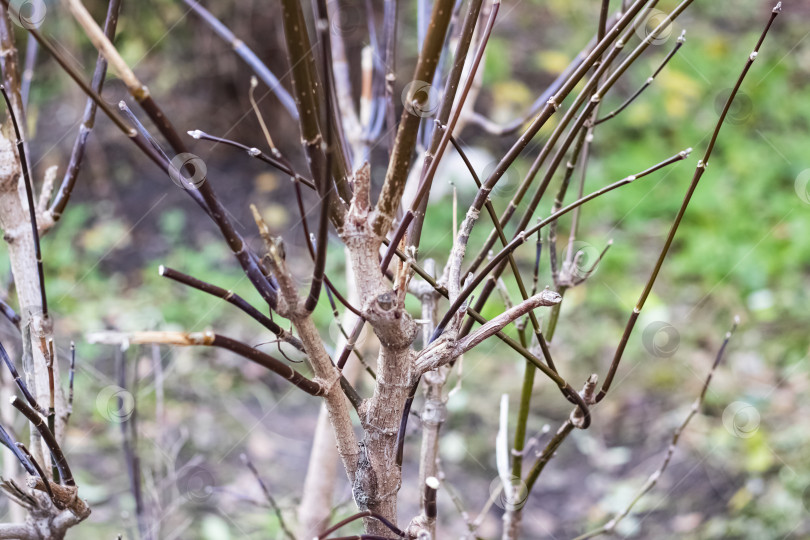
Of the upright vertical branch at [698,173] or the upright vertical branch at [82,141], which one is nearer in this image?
the upright vertical branch at [698,173]

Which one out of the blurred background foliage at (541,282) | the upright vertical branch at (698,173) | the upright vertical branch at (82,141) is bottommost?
the upright vertical branch at (698,173)

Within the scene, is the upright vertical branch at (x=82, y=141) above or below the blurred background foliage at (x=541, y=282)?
below

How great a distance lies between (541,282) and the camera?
258 cm

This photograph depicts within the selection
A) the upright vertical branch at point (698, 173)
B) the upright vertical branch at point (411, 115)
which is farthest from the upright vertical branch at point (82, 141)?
the upright vertical branch at point (698, 173)

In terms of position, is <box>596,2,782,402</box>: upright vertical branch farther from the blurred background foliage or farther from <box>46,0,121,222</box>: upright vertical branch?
the blurred background foliage

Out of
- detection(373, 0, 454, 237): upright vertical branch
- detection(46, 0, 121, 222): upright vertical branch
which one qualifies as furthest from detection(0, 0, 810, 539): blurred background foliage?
detection(373, 0, 454, 237): upright vertical branch

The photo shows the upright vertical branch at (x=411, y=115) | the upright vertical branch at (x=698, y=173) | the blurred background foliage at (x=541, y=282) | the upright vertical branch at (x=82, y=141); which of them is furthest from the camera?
the blurred background foliage at (x=541, y=282)

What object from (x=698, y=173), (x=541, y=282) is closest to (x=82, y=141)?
(x=698, y=173)

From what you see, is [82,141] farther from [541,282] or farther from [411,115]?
[541,282]

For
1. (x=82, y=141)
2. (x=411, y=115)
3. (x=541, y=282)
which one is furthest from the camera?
(x=541, y=282)

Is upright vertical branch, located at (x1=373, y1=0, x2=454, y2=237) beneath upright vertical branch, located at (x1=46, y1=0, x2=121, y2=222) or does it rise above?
→ beneath

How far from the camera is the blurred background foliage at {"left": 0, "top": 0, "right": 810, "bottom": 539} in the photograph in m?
2.01

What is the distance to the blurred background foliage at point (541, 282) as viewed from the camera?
2.01 meters

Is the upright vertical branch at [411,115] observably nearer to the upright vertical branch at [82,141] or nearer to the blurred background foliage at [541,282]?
the upright vertical branch at [82,141]
